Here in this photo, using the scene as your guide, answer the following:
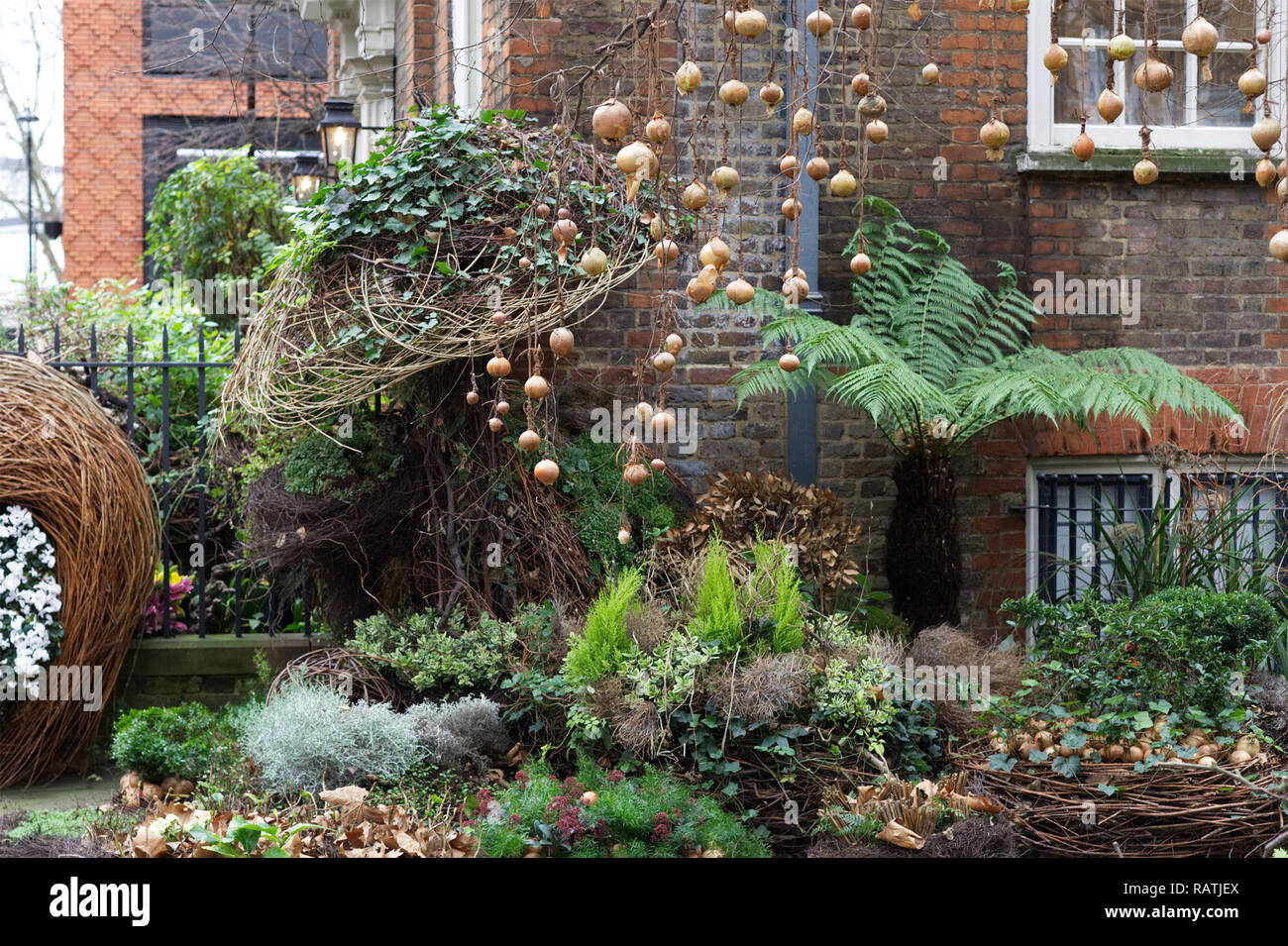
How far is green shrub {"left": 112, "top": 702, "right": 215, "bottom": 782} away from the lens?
4.94m

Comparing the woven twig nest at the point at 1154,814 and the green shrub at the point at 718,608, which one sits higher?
the green shrub at the point at 718,608

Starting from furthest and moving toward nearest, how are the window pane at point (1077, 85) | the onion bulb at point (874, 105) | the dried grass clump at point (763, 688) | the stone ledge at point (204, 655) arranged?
the window pane at point (1077, 85) → the stone ledge at point (204, 655) → the dried grass clump at point (763, 688) → the onion bulb at point (874, 105)

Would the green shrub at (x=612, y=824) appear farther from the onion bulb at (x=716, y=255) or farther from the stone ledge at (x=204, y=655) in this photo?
the stone ledge at (x=204, y=655)

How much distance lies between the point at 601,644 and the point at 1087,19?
4.80 m

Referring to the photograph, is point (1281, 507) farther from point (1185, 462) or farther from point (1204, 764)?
point (1204, 764)

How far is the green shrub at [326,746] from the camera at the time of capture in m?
4.33

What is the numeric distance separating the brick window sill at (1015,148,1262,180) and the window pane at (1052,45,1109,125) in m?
0.32

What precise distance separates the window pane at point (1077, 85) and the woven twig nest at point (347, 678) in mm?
4765

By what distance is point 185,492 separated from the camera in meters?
6.48

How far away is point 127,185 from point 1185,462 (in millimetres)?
20134

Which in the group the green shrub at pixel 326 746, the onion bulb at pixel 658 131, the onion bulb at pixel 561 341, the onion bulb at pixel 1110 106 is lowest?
the green shrub at pixel 326 746

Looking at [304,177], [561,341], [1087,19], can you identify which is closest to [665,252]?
[561,341]

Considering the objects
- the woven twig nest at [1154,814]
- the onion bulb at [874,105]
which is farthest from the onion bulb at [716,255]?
the woven twig nest at [1154,814]

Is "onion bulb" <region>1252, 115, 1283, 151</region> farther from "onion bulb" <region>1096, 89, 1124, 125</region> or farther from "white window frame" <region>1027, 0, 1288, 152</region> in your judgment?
"white window frame" <region>1027, 0, 1288, 152</region>
